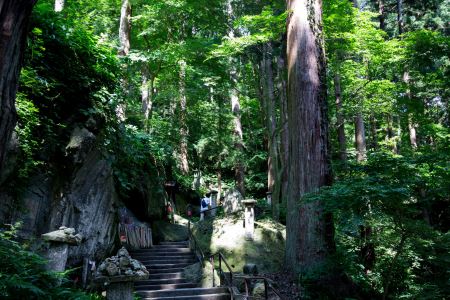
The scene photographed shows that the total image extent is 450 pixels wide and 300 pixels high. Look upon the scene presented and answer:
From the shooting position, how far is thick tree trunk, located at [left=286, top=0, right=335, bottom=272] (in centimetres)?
661

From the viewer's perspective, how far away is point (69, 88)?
25.4 feet

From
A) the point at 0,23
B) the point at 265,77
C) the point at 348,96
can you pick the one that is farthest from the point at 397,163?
the point at 265,77

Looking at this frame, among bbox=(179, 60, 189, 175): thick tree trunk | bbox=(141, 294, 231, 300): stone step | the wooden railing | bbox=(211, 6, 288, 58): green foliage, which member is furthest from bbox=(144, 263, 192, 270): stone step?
bbox=(179, 60, 189, 175): thick tree trunk

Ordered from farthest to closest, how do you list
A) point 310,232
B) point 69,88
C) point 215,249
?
point 215,249 < point 69,88 < point 310,232

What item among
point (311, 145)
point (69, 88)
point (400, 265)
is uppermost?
point (69, 88)

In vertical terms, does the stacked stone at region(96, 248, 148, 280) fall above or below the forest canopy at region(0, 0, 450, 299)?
below

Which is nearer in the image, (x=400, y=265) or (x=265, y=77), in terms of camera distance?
(x=400, y=265)

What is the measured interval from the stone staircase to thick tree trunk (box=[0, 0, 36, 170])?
851cm

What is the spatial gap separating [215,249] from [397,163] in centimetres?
862

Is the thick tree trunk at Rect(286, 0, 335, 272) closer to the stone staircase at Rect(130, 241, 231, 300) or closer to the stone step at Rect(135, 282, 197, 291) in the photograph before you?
the stone staircase at Rect(130, 241, 231, 300)

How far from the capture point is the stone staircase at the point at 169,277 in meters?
9.54

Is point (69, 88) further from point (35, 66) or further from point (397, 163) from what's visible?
point (397, 163)

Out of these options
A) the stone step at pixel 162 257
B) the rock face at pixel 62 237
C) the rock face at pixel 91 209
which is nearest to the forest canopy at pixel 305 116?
the rock face at pixel 91 209

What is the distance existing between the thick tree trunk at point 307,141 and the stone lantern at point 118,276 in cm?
320
